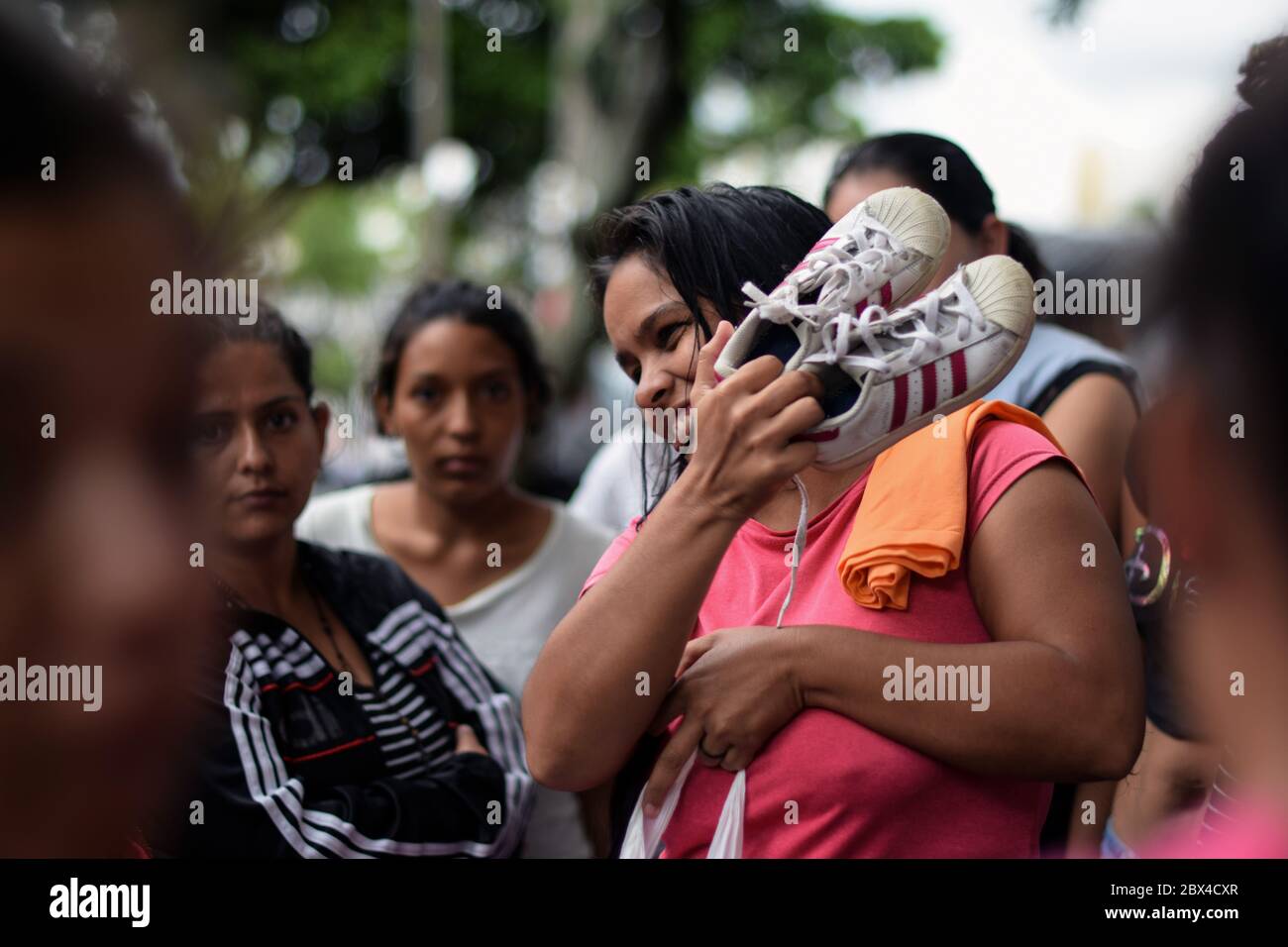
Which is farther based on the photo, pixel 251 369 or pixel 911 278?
pixel 251 369

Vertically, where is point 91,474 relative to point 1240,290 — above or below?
below

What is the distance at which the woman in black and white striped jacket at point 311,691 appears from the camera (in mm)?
1641

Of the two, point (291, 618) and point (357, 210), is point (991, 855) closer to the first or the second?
point (291, 618)

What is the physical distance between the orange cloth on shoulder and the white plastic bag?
27 centimetres

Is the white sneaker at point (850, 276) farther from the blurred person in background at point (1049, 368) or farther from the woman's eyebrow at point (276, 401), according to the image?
the woman's eyebrow at point (276, 401)

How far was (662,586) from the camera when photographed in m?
1.26

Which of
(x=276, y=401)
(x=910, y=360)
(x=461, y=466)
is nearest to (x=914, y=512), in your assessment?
(x=910, y=360)

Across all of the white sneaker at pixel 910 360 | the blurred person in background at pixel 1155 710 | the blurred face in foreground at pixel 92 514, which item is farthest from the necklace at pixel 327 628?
the blurred person in background at pixel 1155 710

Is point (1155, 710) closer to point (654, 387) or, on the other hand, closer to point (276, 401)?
point (654, 387)

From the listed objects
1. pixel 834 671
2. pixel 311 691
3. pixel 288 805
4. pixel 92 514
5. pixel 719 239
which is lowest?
pixel 288 805

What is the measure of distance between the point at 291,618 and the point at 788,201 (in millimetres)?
1058

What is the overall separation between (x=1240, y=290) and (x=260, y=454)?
150 centimetres

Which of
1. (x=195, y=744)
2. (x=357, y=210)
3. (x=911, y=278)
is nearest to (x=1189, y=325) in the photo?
(x=911, y=278)

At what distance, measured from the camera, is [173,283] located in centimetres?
68
